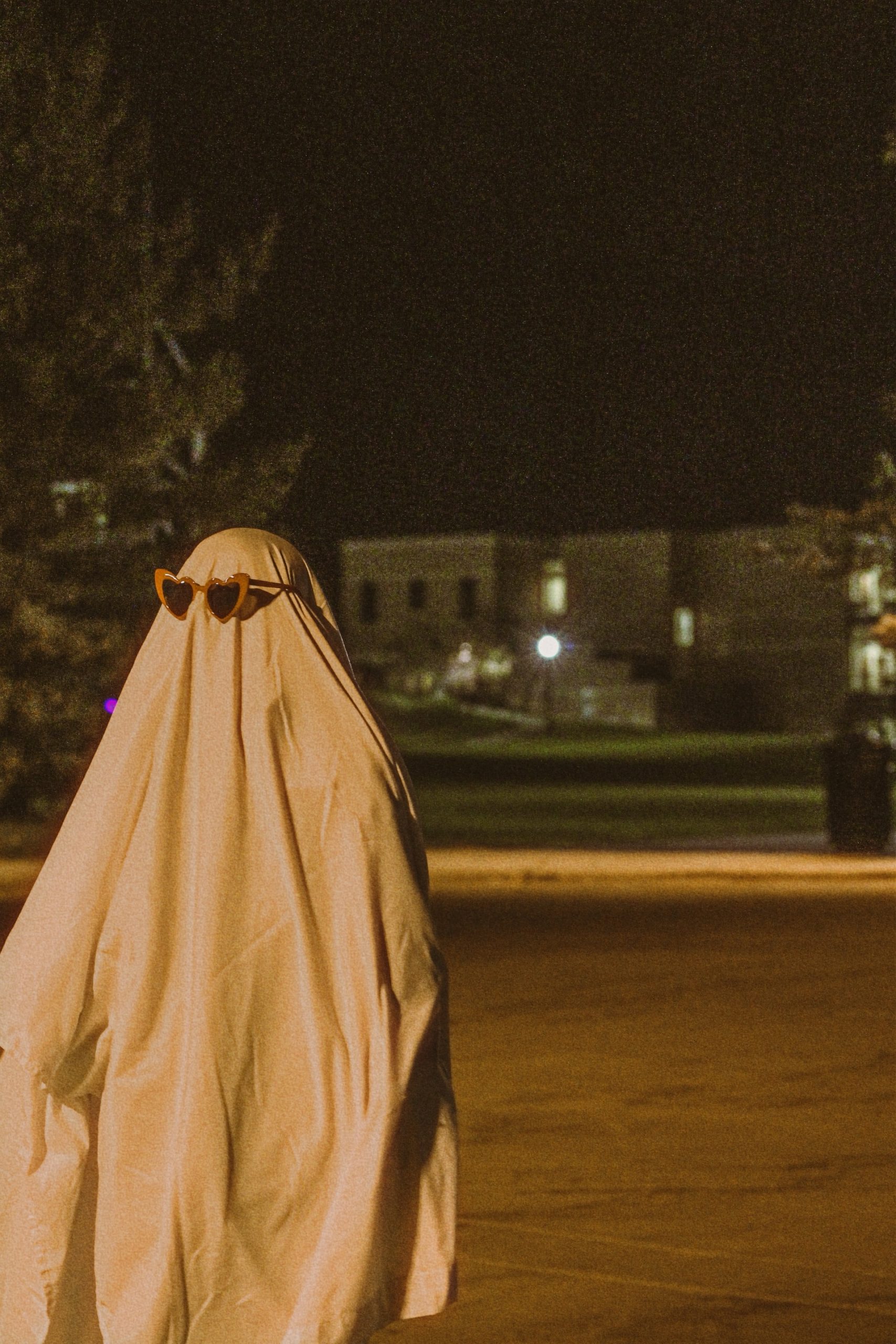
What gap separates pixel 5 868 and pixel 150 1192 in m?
18.2

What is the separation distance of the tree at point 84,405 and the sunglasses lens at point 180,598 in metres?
18.5

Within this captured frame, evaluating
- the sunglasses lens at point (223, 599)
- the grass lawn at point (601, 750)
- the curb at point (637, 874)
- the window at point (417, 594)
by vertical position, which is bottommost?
the grass lawn at point (601, 750)

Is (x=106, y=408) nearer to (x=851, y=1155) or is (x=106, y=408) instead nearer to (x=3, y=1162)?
(x=851, y=1155)

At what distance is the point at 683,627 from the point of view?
261 ft

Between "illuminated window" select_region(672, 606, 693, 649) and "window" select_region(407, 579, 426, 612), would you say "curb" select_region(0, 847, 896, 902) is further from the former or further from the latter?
"window" select_region(407, 579, 426, 612)

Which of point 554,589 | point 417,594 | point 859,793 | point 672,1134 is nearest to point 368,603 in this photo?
point 417,594

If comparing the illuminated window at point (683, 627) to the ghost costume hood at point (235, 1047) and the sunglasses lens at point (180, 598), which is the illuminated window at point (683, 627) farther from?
the ghost costume hood at point (235, 1047)

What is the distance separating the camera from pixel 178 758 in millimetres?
3863

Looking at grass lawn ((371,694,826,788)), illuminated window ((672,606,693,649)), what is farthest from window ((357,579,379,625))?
illuminated window ((672,606,693,649))

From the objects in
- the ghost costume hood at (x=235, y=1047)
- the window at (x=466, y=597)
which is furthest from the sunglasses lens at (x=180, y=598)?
the window at (x=466, y=597)

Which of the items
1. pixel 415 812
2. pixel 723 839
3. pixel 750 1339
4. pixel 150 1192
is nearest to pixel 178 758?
pixel 415 812

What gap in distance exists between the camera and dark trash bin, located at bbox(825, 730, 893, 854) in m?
23.9

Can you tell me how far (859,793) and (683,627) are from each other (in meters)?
56.1

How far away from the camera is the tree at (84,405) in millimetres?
22266
